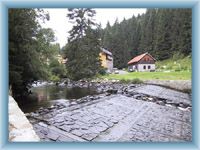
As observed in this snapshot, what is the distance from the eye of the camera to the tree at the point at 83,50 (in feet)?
12.0

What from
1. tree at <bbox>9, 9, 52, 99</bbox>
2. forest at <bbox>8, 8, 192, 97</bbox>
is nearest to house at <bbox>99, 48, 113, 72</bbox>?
forest at <bbox>8, 8, 192, 97</bbox>

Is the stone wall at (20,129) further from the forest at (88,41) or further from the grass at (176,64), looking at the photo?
the grass at (176,64)

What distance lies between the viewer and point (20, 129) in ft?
9.45

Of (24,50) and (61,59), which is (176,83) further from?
(24,50)

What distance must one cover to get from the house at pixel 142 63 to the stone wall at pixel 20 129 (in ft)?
5.30

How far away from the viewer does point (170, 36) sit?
3.79 meters

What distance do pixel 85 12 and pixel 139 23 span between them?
88cm

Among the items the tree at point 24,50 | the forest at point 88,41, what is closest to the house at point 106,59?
the forest at point 88,41

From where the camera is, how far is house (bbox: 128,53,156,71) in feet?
12.1

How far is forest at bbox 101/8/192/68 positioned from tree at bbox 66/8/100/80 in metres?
0.15

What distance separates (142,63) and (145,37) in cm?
43

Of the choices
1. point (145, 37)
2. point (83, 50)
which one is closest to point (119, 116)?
point (83, 50)

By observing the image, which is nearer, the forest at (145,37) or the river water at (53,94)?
the forest at (145,37)
